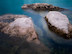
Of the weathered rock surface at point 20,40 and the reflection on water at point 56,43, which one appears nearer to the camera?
the weathered rock surface at point 20,40

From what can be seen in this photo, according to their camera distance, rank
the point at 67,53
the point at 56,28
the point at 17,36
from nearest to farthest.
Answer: the point at 67,53 → the point at 17,36 → the point at 56,28

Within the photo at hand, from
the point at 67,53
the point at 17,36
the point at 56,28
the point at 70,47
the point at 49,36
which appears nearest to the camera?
the point at 67,53

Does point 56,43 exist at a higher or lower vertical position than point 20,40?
lower

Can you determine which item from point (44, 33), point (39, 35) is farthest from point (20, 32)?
point (44, 33)

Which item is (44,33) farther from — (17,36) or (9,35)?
(9,35)

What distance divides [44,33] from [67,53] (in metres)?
2.20

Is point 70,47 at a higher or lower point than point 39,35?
lower

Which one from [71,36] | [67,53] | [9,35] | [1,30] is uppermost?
[1,30]

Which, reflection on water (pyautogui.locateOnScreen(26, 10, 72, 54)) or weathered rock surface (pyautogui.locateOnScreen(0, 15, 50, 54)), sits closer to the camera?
weathered rock surface (pyautogui.locateOnScreen(0, 15, 50, 54))

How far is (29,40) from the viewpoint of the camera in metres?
4.78

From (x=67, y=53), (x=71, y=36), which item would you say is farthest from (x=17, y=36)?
(x=71, y=36)

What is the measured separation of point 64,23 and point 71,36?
1206 mm

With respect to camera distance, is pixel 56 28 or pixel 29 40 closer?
pixel 29 40

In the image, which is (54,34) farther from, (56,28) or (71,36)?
(71,36)
